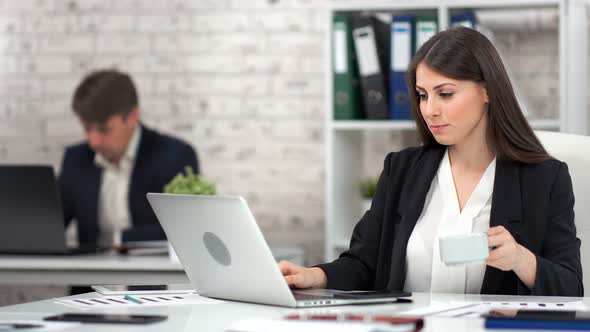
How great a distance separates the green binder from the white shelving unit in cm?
2

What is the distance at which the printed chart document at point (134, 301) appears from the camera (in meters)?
1.71

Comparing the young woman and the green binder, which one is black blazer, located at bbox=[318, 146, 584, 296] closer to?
the young woman

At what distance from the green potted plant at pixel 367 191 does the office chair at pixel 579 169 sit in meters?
1.50

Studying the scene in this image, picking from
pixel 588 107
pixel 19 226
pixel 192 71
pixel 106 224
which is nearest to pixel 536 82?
pixel 588 107

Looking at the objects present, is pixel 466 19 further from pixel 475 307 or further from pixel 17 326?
pixel 17 326

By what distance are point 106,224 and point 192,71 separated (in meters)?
0.82

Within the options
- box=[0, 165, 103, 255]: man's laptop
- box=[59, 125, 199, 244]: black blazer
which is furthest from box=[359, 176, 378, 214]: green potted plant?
box=[0, 165, 103, 255]: man's laptop

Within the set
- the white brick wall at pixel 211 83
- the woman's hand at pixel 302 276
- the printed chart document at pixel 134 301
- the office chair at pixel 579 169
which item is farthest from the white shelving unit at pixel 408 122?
the printed chart document at pixel 134 301

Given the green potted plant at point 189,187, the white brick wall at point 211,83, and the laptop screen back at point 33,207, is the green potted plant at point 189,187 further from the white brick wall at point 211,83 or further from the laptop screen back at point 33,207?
the white brick wall at point 211,83

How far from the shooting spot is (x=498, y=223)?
81.7 inches

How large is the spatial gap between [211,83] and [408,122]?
1.01m

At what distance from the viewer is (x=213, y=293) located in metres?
1.80

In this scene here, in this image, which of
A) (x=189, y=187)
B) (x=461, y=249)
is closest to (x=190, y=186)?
(x=189, y=187)

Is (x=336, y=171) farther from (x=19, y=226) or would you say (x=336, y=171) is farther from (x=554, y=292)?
(x=554, y=292)
